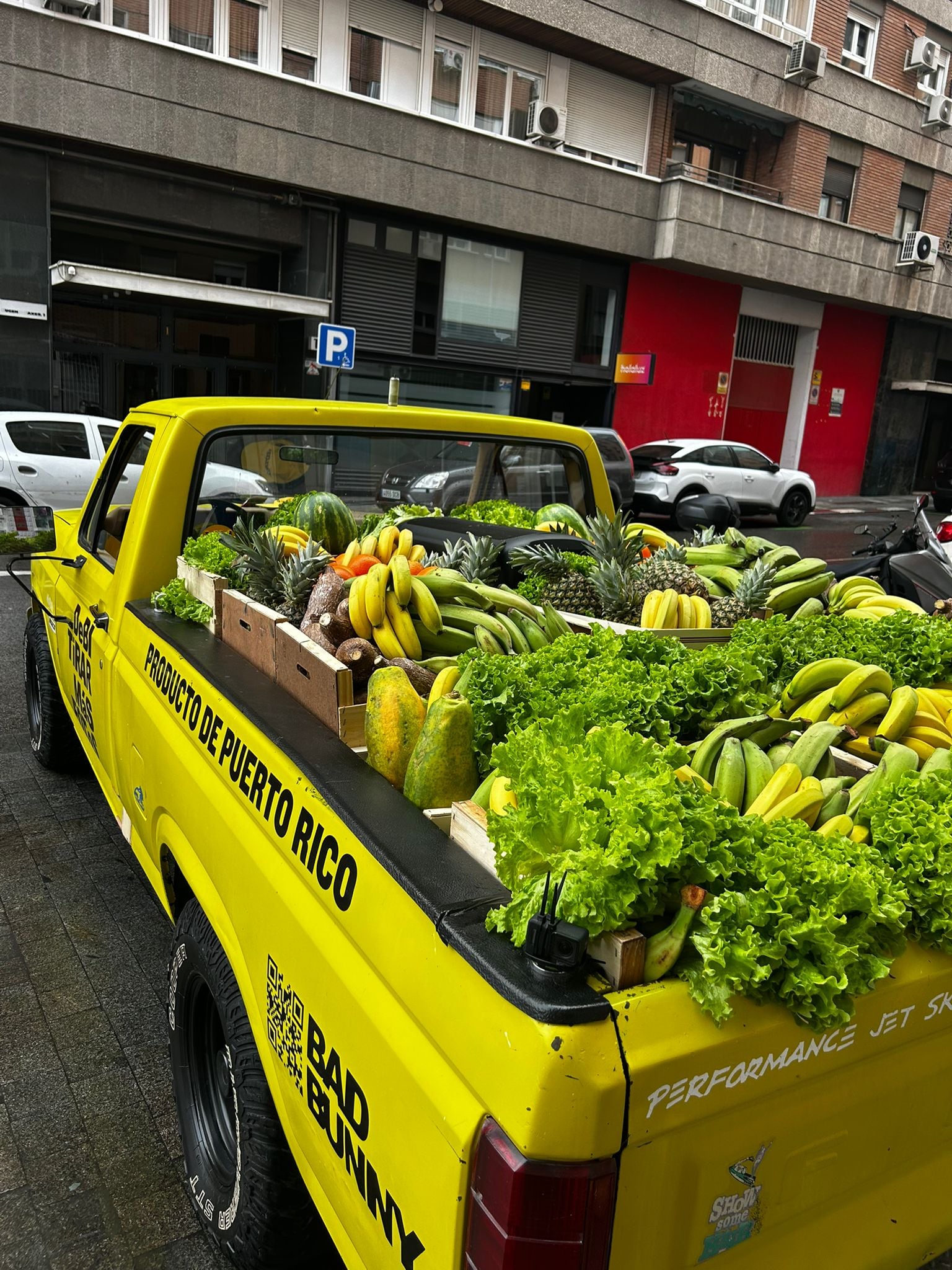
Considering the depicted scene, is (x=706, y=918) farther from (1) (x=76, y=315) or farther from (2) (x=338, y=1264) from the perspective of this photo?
(1) (x=76, y=315)

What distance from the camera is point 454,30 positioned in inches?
746

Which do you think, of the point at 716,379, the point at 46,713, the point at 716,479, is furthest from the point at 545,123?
the point at 46,713

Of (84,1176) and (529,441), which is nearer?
(84,1176)

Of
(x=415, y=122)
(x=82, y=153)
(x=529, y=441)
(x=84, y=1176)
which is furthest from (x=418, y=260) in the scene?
(x=84, y=1176)

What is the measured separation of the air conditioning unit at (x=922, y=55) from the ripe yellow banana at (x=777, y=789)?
97.8 feet

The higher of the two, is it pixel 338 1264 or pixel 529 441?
pixel 529 441

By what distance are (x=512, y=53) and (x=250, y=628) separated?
2060cm

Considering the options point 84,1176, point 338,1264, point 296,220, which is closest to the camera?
point 338,1264

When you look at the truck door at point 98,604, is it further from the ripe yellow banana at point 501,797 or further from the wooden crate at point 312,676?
the ripe yellow banana at point 501,797

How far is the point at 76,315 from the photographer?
17.0 m

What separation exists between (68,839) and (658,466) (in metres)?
15.3

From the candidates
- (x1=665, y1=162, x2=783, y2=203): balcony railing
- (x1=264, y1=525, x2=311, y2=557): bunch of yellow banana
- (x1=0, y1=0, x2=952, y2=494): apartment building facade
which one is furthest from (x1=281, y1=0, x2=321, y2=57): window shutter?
(x1=264, y1=525, x2=311, y2=557): bunch of yellow banana

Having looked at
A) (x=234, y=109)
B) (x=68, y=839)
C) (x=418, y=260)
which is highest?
(x=234, y=109)

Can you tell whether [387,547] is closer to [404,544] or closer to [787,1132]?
[404,544]
